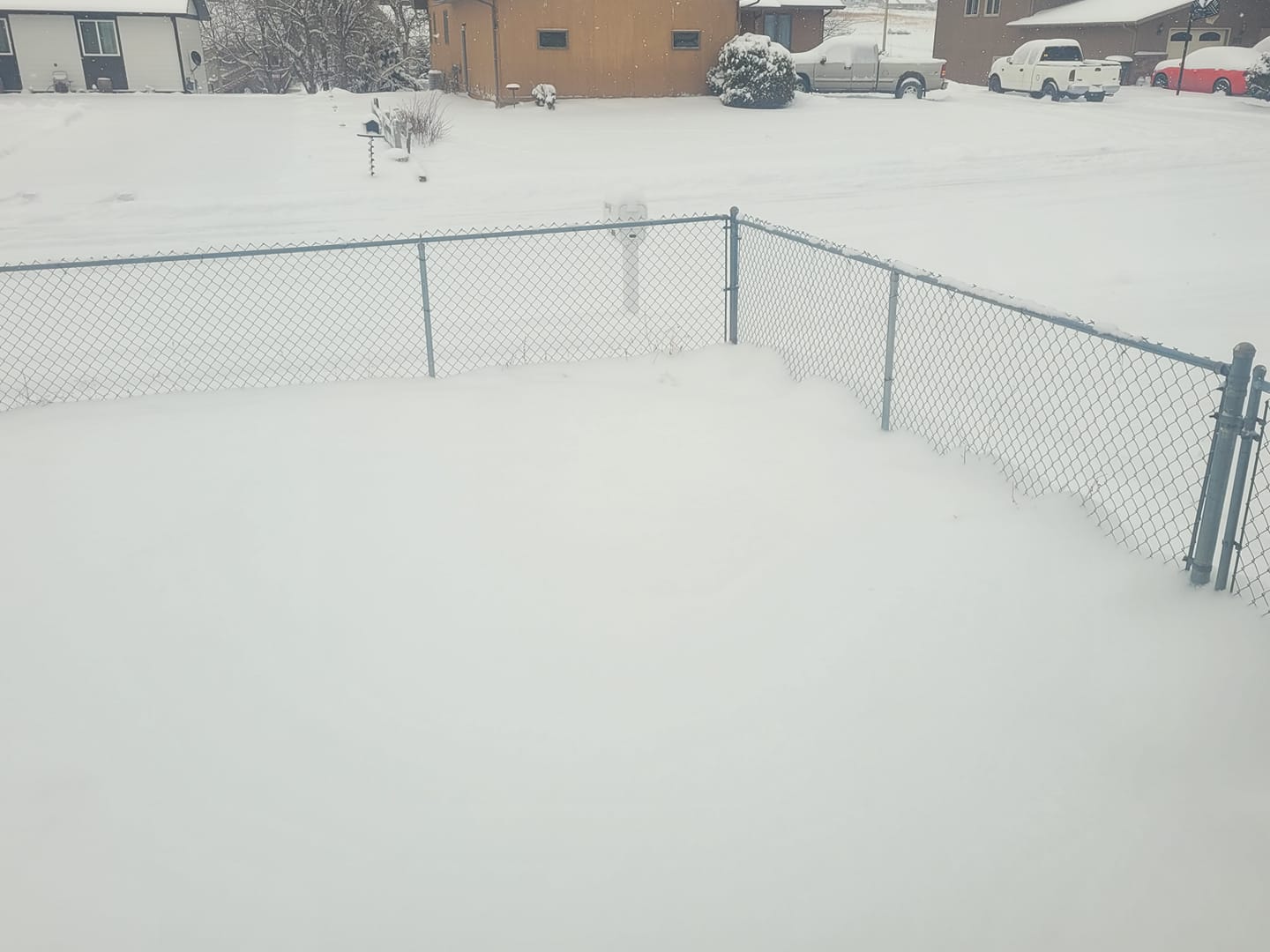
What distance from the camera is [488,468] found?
6379 mm

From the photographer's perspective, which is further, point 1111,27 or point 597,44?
point 1111,27

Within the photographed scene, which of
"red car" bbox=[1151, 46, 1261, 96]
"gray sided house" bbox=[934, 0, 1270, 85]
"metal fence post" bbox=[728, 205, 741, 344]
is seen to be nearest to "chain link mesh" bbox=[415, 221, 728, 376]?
"metal fence post" bbox=[728, 205, 741, 344]

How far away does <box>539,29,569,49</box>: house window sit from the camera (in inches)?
1001

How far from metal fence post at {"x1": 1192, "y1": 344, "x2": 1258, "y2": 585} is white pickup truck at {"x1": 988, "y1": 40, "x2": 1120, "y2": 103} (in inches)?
1171

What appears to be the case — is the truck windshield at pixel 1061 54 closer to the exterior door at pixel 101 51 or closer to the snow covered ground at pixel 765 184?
the snow covered ground at pixel 765 184

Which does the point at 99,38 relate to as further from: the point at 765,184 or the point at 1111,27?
the point at 1111,27

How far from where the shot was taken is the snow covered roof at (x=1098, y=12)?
119 ft

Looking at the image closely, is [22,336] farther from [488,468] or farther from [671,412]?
[671,412]

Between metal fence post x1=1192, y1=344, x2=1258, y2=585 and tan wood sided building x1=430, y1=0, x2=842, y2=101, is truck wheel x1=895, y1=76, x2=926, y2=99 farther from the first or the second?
metal fence post x1=1192, y1=344, x2=1258, y2=585

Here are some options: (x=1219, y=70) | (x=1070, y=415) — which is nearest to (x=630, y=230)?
(x=1070, y=415)

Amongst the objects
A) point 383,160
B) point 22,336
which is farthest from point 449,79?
point 22,336

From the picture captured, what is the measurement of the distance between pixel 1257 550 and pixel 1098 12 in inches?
1551

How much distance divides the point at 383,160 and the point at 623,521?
13.7 metres

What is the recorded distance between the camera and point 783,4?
32.0 m
